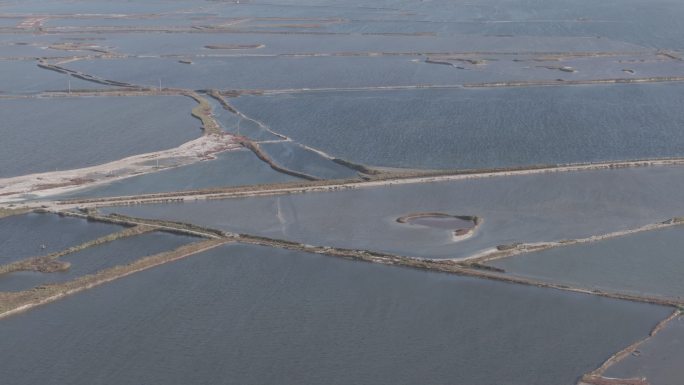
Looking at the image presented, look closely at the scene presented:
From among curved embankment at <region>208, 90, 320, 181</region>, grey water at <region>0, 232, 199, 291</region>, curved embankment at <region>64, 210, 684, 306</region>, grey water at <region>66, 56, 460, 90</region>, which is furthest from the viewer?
grey water at <region>66, 56, 460, 90</region>

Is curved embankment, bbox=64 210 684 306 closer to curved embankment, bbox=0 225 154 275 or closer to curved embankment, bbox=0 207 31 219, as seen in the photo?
curved embankment, bbox=0 225 154 275

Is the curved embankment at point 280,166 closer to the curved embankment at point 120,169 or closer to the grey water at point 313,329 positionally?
the curved embankment at point 120,169

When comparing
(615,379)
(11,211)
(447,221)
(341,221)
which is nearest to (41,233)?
(11,211)

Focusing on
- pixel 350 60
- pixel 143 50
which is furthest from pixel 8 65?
pixel 350 60

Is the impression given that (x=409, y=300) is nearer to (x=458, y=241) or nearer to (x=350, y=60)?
(x=458, y=241)

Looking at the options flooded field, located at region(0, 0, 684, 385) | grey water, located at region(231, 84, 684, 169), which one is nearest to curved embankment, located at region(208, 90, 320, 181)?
flooded field, located at region(0, 0, 684, 385)
